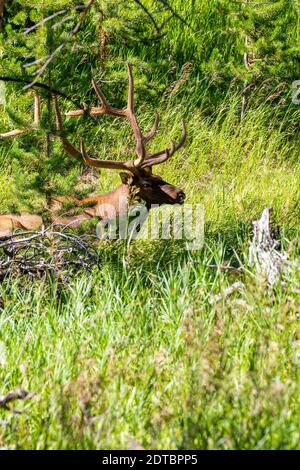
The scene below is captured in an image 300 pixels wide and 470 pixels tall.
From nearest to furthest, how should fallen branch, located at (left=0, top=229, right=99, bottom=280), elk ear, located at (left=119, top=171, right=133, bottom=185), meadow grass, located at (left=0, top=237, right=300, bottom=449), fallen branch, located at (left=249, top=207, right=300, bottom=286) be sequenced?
meadow grass, located at (left=0, top=237, right=300, bottom=449) → fallen branch, located at (left=249, top=207, right=300, bottom=286) → fallen branch, located at (left=0, top=229, right=99, bottom=280) → elk ear, located at (left=119, top=171, right=133, bottom=185)

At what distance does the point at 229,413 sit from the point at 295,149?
7.08 metres

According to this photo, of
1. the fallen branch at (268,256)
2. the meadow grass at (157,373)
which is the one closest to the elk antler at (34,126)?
the meadow grass at (157,373)

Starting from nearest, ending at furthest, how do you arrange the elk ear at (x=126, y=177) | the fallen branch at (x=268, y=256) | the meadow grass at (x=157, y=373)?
the meadow grass at (x=157, y=373) < the fallen branch at (x=268, y=256) < the elk ear at (x=126, y=177)

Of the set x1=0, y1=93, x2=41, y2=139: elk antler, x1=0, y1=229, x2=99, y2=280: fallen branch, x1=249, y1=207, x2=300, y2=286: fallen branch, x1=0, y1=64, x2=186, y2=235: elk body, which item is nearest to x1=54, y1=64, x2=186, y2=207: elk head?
x1=0, y1=64, x2=186, y2=235: elk body

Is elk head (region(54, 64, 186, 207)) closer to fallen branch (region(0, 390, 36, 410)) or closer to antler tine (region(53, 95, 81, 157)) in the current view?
antler tine (region(53, 95, 81, 157))

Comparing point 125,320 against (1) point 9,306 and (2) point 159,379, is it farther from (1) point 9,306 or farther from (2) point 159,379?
(1) point 9,306

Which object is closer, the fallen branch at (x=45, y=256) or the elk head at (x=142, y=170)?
the fallen branch at (x=45, y=256)

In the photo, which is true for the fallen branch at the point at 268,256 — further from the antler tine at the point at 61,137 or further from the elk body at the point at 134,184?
the elk body at the point at 134,184

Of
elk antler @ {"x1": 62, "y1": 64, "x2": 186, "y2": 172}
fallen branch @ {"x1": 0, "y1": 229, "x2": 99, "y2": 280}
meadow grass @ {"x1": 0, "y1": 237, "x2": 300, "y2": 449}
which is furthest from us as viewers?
elk antler @ {"x1": 62, "y1": 64, "x2": 186, "y2": 172}

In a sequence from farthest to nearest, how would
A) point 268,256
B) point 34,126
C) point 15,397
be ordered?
point 34,126
point 268,256
point 15,397

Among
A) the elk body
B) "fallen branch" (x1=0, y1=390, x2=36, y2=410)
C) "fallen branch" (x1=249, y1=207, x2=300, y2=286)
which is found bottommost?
the elk body

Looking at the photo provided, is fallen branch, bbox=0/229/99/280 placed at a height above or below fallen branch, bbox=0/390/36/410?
below

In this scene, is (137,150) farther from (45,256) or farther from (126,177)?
(45,256)

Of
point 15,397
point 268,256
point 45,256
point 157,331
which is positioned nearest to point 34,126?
point 45,256
